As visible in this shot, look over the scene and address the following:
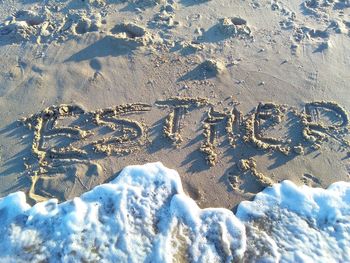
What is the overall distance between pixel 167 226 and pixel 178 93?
196 centimetres

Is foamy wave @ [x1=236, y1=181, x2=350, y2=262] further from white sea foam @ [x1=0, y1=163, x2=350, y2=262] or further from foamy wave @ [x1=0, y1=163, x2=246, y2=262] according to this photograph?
foamy wave @ [x1=0, y1=163, x2=246, y2=262]

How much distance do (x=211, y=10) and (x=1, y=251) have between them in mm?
4721

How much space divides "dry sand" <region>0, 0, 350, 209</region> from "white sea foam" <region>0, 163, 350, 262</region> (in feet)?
0.65

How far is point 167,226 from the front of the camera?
507cm

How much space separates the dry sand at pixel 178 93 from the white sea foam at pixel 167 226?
197mm

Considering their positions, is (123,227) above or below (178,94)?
below

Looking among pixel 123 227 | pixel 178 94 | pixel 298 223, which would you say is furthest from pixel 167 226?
pixel 178 94

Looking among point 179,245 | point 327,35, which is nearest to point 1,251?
point 179,245

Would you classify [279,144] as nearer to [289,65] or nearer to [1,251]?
[289,65]

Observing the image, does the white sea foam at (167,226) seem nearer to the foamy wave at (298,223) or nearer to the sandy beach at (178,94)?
the foamy wave at (298,223)

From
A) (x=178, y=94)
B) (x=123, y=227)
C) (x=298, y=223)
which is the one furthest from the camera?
(x=178, y=94)

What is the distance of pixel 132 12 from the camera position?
274 inches

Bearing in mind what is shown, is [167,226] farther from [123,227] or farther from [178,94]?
[178,94]

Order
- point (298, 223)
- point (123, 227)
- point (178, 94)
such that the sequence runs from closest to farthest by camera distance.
A: 1. point (123, 227)
2. point (298, 223)
3. point (178, 94)
